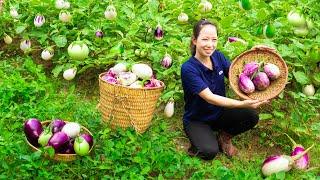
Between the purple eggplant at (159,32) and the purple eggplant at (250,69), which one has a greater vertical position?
the purple eggplant at (250,69)

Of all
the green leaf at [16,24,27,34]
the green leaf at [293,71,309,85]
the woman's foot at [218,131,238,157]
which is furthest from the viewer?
the green leaf at [16,24,27,34]

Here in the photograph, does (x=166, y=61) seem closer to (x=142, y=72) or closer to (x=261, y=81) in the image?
(x=142, y=72)

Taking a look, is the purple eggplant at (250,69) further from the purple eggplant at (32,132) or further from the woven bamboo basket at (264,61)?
the purple eggplant at (32,132)

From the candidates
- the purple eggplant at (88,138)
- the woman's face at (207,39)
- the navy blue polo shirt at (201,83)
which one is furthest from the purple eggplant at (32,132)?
the woman's face at (207,39)

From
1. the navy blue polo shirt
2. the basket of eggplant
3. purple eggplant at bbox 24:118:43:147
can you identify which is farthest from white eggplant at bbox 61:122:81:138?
the navy blue polo shirt

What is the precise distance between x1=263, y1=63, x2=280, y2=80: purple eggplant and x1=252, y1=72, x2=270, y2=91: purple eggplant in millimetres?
31

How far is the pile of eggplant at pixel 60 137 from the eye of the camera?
292 cm

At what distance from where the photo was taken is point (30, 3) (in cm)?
460

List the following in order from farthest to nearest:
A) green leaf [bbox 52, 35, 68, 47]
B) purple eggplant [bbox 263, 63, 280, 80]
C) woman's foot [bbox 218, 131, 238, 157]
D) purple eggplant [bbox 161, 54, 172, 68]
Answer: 1. green leaf [bbox 52, 35, 68, 47]
2. purple eggplant [bbox 161, 54, 172, 68]
3. woman's foot [bbox 218, 131, 238, 157]
4. purple eggplant [bbox 263, 63, 280, 80]

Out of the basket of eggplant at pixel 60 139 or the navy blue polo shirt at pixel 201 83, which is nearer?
the basket of eggplant at pixel 60 139

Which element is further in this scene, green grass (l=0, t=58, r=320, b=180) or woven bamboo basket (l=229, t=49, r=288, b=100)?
woven bamboo basket (l=229, t=49, r=288, b=100)

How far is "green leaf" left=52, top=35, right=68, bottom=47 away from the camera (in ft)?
14.1

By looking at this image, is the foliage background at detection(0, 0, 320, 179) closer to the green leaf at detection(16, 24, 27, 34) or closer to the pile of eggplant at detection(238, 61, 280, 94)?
the green leaf at detection(16, 24, 27, 34)

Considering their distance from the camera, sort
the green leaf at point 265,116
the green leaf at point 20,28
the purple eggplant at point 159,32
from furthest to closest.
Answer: the green leaf at point 20,28 → the purple eggplant at point 159,32 → the green leaf at point 265,116
